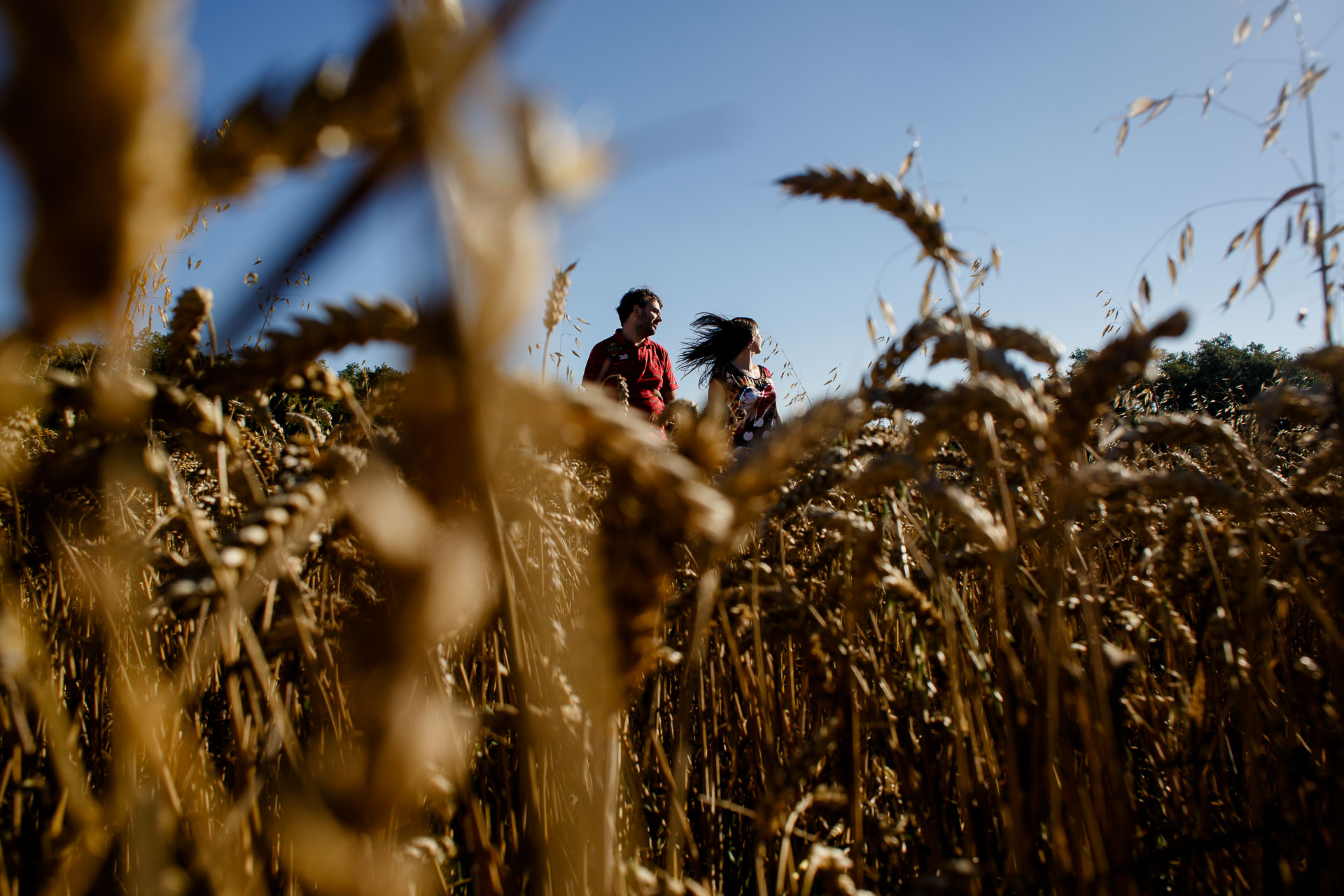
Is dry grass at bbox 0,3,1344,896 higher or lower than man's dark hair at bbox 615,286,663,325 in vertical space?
lower

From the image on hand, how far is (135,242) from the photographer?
23cm


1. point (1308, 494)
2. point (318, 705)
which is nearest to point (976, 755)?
point (1308, 494)

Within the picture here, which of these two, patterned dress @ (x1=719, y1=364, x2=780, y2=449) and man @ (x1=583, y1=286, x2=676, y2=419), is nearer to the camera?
man @ (x1=583, y1=286, x2=676, y2=419)

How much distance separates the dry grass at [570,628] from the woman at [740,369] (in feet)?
7.26

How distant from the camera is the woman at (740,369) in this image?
14.6 ft

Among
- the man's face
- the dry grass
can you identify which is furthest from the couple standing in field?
the dry grass

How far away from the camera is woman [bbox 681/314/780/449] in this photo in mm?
4441

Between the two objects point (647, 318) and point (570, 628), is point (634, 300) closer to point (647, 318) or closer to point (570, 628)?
point (647, 318)

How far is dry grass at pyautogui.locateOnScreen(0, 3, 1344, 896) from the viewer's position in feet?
0.82

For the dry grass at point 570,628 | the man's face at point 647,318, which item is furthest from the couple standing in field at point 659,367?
the dry grass at point 570,628

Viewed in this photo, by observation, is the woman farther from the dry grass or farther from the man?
the dry grass

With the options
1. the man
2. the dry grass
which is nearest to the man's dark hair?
the man

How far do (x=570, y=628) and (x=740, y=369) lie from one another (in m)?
3.96

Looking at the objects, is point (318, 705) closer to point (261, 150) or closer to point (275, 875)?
point (275, 875)
